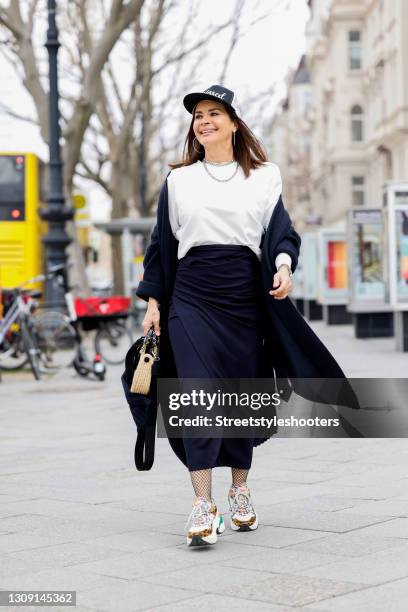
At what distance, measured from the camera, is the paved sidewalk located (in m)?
4.45

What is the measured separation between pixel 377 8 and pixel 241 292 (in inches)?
2081

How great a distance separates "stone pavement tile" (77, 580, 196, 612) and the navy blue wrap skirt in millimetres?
877

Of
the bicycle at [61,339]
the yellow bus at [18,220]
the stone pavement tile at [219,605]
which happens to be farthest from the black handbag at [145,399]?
the yellow bus at [18,220]

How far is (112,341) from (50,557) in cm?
1293

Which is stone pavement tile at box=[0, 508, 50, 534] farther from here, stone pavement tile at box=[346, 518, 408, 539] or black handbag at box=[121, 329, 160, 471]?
stone pavement tile at box=[346, 518, 408, 539]

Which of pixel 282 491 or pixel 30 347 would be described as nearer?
A: pixel 282 491

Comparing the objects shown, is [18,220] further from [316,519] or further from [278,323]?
[278,323]

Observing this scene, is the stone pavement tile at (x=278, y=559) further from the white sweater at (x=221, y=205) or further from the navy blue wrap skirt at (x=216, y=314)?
the white sweater at (x=221, y=205)

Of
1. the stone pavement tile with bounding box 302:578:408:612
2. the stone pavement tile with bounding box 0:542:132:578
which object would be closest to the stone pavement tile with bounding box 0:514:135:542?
the stone pavement tile with bounding box 0:542:132:578

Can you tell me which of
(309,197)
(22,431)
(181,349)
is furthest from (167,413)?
(309,197)

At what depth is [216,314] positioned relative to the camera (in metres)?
5.46

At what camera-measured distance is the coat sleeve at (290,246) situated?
215 inches

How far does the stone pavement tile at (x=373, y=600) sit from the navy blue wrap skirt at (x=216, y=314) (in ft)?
3.73

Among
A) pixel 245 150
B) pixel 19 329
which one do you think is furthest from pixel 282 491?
pixel 19 329
